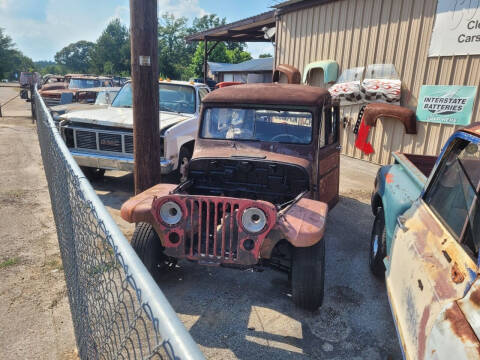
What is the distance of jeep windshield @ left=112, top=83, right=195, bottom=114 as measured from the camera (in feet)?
23.3

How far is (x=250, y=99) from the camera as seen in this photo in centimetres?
429

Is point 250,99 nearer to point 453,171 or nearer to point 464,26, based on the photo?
point 453,171

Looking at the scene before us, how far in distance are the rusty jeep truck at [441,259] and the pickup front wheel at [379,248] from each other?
364 mm

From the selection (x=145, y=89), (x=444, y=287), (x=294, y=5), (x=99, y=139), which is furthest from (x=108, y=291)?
(x=294, y=5)

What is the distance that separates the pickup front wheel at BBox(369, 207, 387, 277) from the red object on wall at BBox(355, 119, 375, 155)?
580 cm

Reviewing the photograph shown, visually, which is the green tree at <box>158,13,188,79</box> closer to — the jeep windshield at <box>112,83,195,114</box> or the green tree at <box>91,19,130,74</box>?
the green tree at <box>91,19,130,74</box>

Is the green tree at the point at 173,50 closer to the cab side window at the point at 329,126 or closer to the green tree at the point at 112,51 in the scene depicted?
the green tree at the point at 112,51

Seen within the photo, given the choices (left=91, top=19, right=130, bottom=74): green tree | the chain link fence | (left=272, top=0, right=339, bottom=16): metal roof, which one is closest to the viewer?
the chain link fence

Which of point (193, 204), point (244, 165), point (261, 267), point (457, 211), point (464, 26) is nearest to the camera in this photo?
point (457, 211)

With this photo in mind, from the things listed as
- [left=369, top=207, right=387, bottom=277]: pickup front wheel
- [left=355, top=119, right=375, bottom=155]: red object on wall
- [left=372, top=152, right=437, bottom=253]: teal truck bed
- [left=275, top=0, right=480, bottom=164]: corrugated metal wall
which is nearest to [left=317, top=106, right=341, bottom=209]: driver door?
[left=372, top=152, right=437, bottom=253]: teal truck bed

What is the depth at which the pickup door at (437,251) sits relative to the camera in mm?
1857

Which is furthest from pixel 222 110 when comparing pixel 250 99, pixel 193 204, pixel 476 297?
pixel 476 297

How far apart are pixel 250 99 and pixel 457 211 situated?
2.59 meters

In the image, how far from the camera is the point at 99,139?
6277 mm
